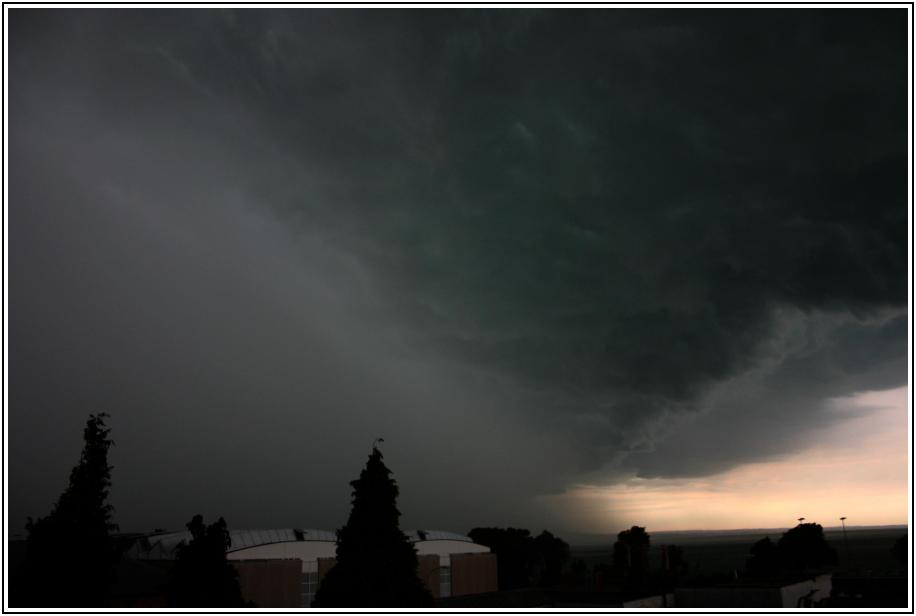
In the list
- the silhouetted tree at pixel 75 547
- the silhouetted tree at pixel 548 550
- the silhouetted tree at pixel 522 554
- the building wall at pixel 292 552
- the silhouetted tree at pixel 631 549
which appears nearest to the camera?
the silhouetted tree at pixel 75 547

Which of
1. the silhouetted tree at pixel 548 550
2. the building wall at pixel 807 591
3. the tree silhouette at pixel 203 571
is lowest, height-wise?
the silhouetted tree at pixel 548 550

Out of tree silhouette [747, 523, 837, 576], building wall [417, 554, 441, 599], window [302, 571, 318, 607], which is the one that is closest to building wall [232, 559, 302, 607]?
window [302, 571, 318, 607]

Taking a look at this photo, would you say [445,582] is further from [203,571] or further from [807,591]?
[203,571]

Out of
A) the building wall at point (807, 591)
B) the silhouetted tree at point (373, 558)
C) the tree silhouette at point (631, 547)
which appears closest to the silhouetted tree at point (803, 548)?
the tree silhouette at point (631, 547)

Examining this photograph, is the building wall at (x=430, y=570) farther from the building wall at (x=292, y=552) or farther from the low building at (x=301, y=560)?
the building wall at (x=292, y=552)

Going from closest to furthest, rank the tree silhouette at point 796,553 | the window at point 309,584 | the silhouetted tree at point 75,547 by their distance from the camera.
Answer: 1. the silhouetted tree at point 75,547
2. the window at point 309,584
3. the tree silhouette at point 796,553

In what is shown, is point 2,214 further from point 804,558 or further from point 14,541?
point 804,558

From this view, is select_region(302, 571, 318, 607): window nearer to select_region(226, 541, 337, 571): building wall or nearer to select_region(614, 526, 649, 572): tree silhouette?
select_region(226, 541, 337, 571): building wall
